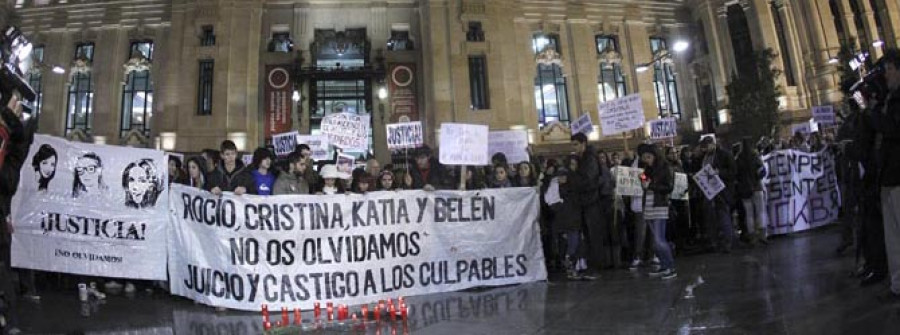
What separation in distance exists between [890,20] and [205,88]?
4725 centimetres

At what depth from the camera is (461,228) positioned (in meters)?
→ 8.12

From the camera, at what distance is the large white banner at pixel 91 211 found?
7355mm

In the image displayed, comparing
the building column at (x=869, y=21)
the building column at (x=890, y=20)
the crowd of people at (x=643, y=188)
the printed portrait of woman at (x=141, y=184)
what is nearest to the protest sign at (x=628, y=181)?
the crowd of people at (x=643, y=188)

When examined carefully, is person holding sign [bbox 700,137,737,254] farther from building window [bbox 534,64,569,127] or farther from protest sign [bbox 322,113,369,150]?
building window [bbox 534,64,569,127]

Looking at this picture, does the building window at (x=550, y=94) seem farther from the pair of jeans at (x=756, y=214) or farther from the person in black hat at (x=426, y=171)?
the person in black hat at (x=426, y=171)

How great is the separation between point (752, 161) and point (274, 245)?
369 inches

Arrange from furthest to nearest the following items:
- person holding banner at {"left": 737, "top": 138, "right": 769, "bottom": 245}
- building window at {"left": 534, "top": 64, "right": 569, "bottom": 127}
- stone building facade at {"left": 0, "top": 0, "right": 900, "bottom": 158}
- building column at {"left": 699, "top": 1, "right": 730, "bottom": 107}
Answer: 1. building column at {"left": 699, "top": 1, "right": 730, "bottom": 107}
2. building window at {"left": 534, "top": 64, "right": 569, "bottom": 127}
3. stone building facade at {"left": 0, "top": 0, "right": 900, "bottom": 158}
4. person holding banner at {"left": 737, "top": 138, "right": 769, "bottom": 245}

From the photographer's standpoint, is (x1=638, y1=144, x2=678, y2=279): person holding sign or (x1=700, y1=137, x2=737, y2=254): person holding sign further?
(x1=700, y1=137, x2=737, y2=254): person holding sign

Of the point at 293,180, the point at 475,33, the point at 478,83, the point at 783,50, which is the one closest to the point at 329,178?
the point at 293,180

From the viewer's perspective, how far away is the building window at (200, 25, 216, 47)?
26219mm

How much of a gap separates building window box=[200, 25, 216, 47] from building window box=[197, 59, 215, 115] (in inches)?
38.5

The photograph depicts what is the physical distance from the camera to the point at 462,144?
928 centimetres

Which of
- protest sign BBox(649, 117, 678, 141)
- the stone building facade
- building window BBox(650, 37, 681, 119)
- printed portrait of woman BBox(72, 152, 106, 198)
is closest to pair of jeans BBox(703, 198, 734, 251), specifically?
protest sign BBox(649, 117, 678, 141)

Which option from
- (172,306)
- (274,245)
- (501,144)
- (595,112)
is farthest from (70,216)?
(595,112)
